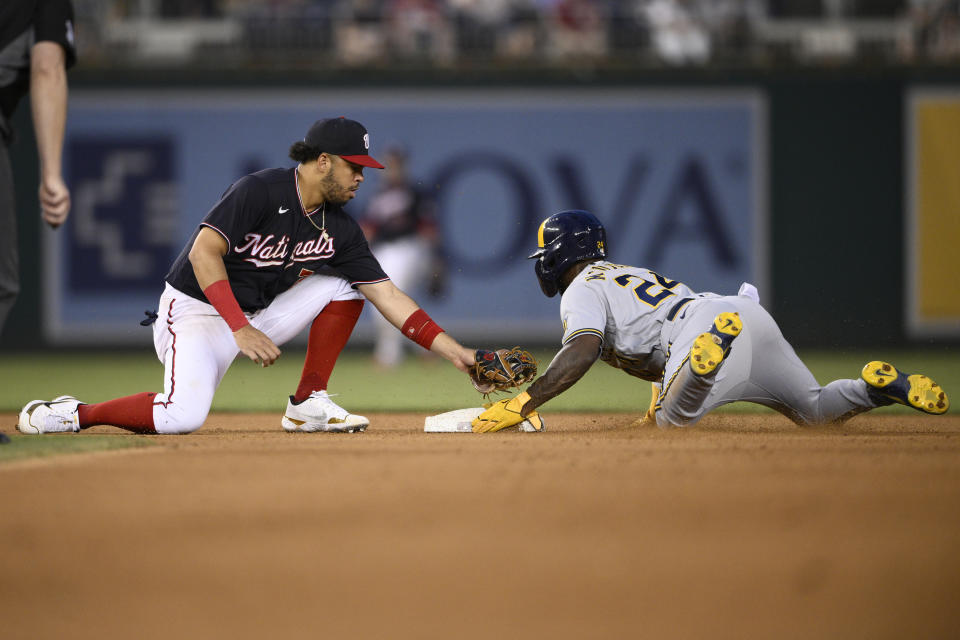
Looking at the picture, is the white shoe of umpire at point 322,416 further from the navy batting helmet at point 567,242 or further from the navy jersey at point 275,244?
the navy batting helmet at point 567,242

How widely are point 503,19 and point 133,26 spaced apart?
4938 mm

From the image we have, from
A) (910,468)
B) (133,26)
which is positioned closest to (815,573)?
(910,468)

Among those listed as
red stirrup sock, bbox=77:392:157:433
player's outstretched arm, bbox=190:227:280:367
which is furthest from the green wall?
player's outstretched arm, bbox=190:227:280:367

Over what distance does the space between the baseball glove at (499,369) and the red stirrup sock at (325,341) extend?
830mm

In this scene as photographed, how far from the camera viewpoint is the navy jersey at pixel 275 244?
565 centimetres

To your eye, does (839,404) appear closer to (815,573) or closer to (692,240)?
(815,573)

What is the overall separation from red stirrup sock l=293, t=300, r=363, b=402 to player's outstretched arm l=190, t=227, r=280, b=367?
642 millimetres

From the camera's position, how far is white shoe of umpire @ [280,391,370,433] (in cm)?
598

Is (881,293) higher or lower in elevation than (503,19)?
lower

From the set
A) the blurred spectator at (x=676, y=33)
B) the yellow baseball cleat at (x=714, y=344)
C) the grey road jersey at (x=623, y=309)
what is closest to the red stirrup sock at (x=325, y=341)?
the grey road jersey at (x=623, y=309)

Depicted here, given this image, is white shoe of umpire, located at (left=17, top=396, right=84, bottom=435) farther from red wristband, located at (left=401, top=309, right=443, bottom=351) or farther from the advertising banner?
the advertising banner

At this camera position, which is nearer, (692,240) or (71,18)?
(71,18)

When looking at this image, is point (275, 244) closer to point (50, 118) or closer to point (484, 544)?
point (50, 118)

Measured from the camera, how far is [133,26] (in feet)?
48.9
